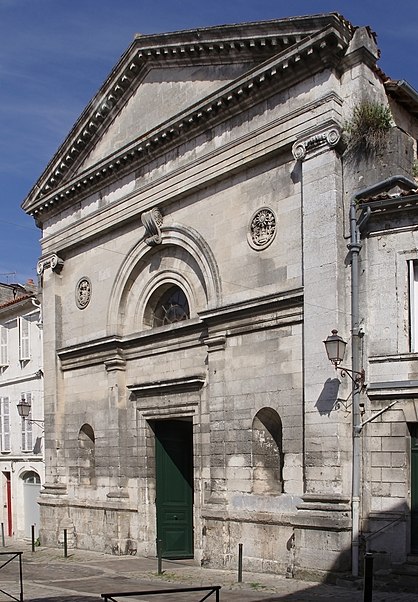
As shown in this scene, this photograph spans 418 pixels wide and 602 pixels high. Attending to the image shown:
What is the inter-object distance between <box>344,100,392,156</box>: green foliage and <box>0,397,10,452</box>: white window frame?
14574 mm

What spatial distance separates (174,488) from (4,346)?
938 centimetres

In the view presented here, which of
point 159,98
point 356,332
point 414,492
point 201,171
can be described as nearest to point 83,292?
point 159,98

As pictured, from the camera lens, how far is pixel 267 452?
13.7m

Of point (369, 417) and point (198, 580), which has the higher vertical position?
point (369, 417)

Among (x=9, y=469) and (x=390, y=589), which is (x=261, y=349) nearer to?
(x=390, y=589)

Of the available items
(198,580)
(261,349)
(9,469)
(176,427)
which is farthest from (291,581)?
(9,469)

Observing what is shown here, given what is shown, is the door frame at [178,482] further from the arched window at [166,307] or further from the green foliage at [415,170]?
the green foliage at [415,170]

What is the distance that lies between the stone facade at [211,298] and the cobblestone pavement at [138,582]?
44 centimetres

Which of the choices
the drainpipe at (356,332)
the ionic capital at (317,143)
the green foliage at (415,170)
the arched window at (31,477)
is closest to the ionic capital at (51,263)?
the arched window at (31,477)

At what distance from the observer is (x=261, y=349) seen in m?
13.7

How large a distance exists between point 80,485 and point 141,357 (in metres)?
3.89

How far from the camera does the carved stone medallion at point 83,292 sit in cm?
1872

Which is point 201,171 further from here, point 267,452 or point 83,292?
point 267,452

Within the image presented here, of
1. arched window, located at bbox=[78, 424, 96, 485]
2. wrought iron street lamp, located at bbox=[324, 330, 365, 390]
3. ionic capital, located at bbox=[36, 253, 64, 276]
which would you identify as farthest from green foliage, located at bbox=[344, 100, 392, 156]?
arched window, located at bbox=[78, 424, 96, 485]
